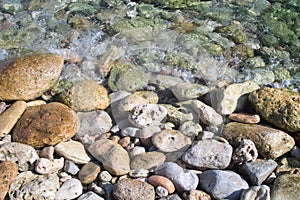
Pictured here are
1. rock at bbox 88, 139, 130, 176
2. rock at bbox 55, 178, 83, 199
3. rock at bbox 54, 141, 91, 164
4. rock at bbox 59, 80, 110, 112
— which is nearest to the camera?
rock at bbox 55, 178, 83, 199

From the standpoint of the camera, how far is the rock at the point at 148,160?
334cm

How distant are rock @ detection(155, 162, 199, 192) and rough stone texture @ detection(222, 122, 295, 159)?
0.57 meters

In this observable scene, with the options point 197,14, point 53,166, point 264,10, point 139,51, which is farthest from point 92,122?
point 264,10

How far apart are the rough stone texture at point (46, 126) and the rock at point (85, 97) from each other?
7.0 inches

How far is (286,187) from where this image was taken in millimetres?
3076

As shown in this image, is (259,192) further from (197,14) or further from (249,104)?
(197,14)

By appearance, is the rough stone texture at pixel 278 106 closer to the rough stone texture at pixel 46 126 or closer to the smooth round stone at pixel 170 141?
the smooth round stone at pixel 170 141

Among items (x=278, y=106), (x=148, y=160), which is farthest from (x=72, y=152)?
(x=278, y=106)

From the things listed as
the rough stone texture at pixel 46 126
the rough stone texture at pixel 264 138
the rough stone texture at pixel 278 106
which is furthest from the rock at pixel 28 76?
the rough stone texture at pixel 278 106

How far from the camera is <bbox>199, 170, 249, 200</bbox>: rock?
10.2ft

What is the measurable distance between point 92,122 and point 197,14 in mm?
2699

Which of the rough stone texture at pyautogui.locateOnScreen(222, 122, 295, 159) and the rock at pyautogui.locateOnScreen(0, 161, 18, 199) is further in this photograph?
the rough stone texture at pyautogui.locateOnScreen(222, 122, 295, 159)

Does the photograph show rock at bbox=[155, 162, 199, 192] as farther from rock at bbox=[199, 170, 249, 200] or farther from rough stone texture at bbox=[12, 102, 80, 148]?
rough stone texture at bbox=[12, 102, 80, 148]

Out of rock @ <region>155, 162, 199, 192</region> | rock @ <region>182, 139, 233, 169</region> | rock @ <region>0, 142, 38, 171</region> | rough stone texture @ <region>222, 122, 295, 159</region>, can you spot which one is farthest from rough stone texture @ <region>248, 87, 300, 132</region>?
rock @ <region>0, 142, 38, 171</region>
